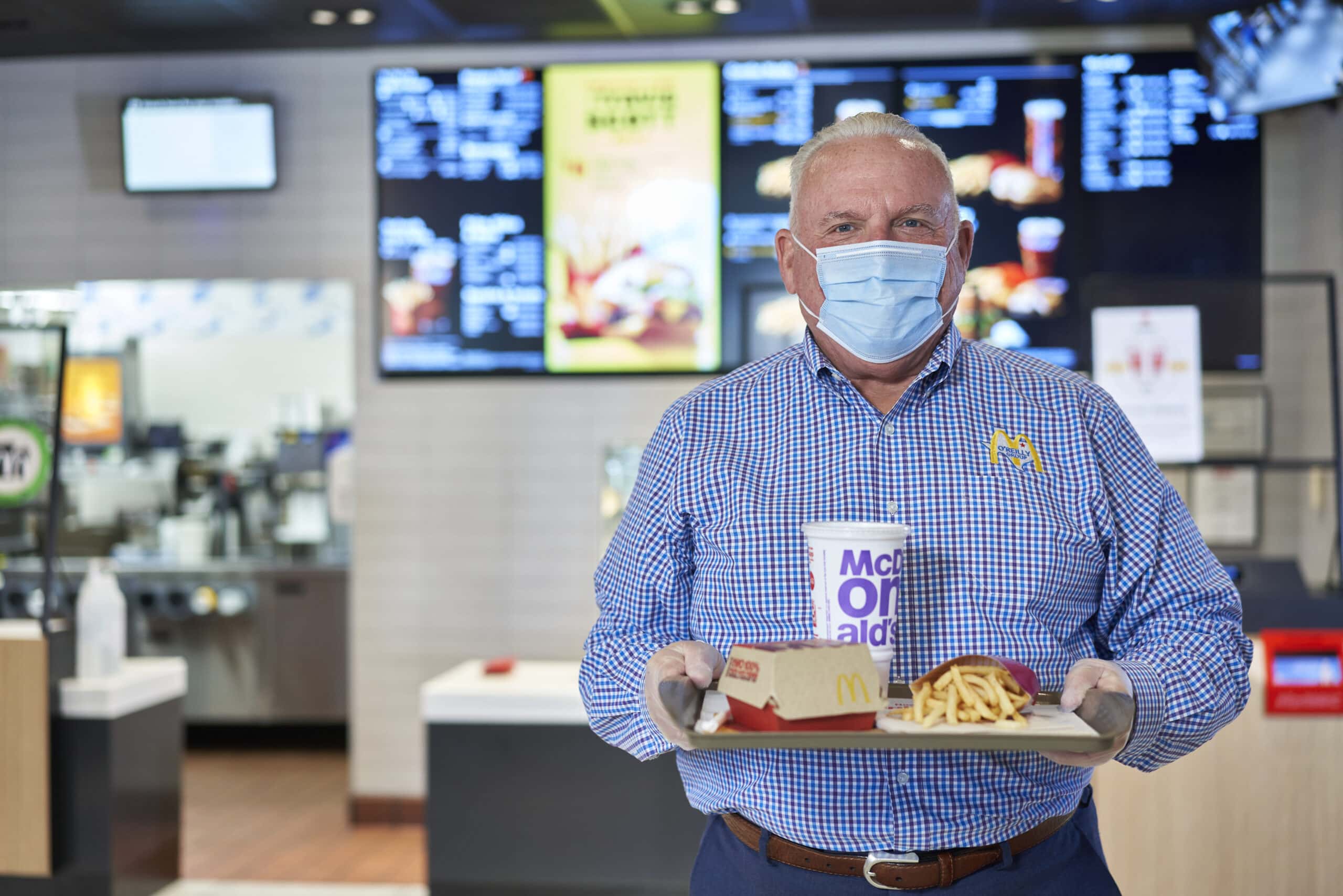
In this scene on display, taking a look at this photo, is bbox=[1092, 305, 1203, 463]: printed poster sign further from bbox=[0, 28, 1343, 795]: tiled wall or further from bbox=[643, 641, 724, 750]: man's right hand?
bbox=[643, 641, 724, 750]: man's right hand

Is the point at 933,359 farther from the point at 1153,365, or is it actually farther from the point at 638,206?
the point at 638,206

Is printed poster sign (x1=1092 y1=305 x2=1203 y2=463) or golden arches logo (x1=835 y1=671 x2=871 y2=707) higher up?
printed poster sign (x1=1092 y1=305 x2=1203 y2=463)

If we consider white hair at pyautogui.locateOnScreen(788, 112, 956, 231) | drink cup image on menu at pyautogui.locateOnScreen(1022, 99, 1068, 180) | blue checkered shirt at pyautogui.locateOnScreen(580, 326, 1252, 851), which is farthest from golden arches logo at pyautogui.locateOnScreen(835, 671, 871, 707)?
drink cup image on menu at pyautogui.locateOnScreen(1022, 99, 1068, 180)

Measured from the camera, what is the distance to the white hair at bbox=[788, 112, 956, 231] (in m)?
1.46

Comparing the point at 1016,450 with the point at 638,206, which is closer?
the point at 1016,450

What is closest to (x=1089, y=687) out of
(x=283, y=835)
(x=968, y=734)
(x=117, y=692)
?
(x=968, y=734)

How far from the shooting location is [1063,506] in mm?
1415

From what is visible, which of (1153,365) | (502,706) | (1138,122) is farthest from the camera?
(1138,122)

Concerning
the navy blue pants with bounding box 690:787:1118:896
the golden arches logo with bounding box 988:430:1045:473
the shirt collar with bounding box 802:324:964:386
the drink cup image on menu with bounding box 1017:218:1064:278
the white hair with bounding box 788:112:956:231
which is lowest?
the navy blue pants with bounding box 690:787:1118:896

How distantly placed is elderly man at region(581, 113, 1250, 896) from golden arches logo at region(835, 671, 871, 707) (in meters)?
0.19

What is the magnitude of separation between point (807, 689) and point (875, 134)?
0.70 meters

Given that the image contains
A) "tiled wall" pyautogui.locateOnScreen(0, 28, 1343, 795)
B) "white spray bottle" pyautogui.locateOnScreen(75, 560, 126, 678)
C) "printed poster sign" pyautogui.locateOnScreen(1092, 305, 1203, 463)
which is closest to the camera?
"printed poster sign" pyautogui.locateOnScreen(1092, 305, 1203, 463)

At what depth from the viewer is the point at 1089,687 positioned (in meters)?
1.22

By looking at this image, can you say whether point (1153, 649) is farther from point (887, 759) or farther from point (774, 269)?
point (774, 269)
